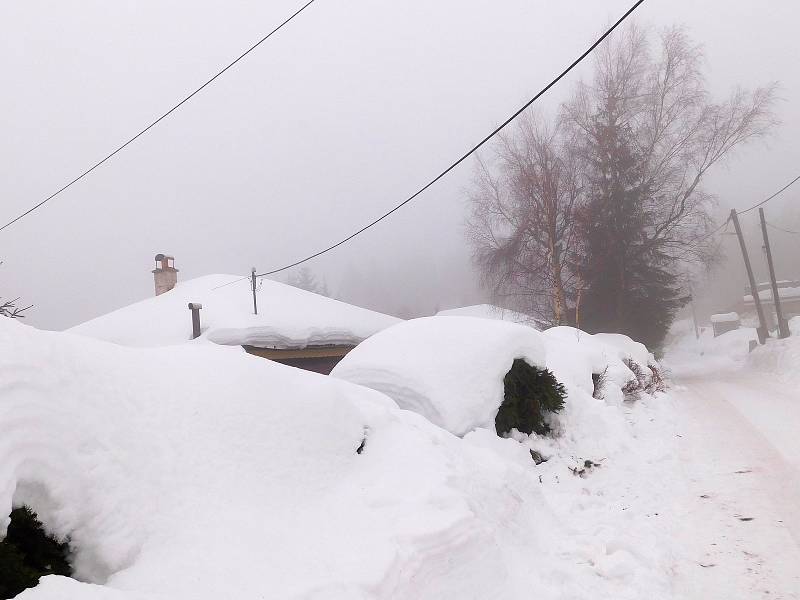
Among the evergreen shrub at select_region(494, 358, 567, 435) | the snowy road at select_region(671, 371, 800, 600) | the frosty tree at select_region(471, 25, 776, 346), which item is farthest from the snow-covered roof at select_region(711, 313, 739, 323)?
the evergreen shrub at select_region(494, 358, 567, 435)

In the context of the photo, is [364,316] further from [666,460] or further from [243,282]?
[666,460]

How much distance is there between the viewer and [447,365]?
650cm

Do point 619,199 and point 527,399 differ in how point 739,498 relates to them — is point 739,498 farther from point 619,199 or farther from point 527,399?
point 619,199

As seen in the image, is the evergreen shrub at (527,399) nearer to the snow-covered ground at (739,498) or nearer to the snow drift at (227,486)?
the snow-covered ground at (739,498)

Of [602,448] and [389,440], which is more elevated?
[389,440]

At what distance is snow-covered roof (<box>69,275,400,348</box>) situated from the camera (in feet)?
51.7

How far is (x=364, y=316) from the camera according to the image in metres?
20.0

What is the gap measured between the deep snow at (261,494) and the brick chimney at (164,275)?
19.7 m

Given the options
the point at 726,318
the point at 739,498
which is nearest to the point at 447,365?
the point at 739,498

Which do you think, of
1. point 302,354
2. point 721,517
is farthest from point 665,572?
point 302,354

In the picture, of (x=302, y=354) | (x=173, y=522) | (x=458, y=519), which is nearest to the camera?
(x=173, y=522)

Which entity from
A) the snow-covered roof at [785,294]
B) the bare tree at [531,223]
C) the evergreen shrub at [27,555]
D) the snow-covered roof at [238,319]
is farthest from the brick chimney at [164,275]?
the snow-covered roof at [785,294]

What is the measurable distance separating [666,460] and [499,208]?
17309 millimetres

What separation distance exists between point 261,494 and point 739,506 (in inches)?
170
